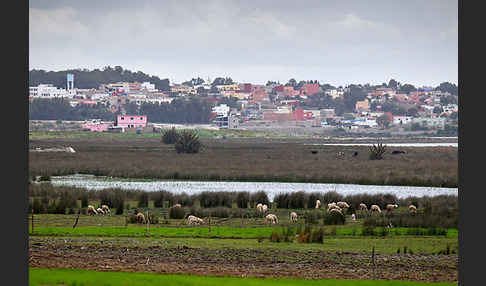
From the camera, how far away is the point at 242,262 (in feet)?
61.2

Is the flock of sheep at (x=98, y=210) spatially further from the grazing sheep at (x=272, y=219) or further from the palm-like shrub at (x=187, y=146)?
the palm-like shrub at (x=187, y=146)

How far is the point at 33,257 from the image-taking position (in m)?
18.6

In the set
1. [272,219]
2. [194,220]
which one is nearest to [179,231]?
[194,220]

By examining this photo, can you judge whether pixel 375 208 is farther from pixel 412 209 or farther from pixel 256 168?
pixel 256 168

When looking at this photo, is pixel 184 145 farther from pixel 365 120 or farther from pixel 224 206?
pixel 365 120

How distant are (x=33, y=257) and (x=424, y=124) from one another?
494 ft

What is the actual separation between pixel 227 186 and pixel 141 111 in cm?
13702

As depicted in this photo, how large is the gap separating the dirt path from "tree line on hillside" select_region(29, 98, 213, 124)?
147 m

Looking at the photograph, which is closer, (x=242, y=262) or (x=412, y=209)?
(x=242, y=262)

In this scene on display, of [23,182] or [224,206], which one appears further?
[224,206]

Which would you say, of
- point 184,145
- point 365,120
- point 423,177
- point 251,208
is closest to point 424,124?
point 365,120

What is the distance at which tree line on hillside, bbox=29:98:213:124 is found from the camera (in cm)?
16512

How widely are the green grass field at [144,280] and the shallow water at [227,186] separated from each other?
1937 cm
